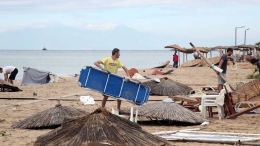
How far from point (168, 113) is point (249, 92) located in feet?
10.00

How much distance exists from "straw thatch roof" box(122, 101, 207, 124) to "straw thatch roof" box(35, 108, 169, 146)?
10.0 ft

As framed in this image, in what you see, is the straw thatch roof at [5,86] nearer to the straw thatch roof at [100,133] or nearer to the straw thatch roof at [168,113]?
the straw thatch roof at [168,113]

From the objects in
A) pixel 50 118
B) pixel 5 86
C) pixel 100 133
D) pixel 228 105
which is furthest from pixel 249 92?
pixel 5 86

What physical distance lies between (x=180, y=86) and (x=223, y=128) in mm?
7706

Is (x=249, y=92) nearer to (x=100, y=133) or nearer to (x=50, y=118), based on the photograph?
(x=50, y=118)

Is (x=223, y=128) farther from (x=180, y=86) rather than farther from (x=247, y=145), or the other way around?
(x=180, y=86)

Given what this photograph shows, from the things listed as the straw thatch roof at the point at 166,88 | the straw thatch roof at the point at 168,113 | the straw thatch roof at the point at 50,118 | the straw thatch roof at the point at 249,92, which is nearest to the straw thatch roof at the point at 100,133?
the straw thatch roof at the point at 50,118

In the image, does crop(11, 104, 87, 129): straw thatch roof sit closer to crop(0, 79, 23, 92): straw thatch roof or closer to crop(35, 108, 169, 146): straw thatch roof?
crop(35, 108, 169, 146): straw thatch roof

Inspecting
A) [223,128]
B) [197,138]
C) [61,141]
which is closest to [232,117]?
[223,128]

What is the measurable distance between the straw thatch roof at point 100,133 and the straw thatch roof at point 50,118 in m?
2.53

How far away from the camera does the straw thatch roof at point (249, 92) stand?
1218 cm

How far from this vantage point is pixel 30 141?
8.20 meters

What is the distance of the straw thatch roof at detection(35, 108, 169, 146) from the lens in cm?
645

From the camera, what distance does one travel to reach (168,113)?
9.98 meters
